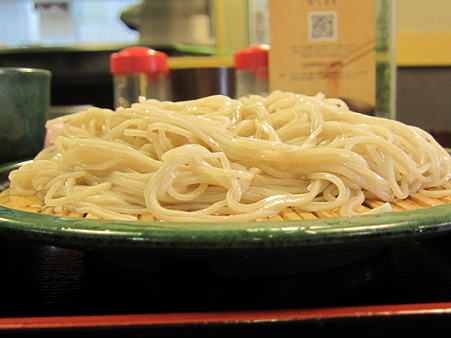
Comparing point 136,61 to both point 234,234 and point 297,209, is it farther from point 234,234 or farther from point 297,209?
point 234,234

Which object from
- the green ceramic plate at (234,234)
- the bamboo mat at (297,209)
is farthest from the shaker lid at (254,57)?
the green ceramic plate at (234,234)

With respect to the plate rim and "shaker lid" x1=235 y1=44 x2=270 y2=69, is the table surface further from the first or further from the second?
"shaker lid" x1=235 y1=44 x2=270 y2=69

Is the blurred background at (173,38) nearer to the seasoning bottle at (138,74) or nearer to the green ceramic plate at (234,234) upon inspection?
the seasoning bottle at (138,74)

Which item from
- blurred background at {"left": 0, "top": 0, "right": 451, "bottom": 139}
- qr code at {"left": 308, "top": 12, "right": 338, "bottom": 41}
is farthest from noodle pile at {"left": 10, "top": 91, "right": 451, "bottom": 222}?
blurred background at {"left": 0, "top": 0, "right": 451, "bottom": 139}

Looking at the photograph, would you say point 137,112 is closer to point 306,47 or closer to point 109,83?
point 306,47

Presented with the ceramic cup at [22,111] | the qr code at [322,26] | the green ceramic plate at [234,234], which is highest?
the qr code at [322,26]

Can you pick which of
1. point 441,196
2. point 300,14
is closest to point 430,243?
point 441,196

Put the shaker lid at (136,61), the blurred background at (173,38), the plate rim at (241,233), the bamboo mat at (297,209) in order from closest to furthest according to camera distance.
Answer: the plate rim at (241,233) → the bamboo mat at (297,209) → the shaker lid at (136,61) → the blurred background at (173,38)

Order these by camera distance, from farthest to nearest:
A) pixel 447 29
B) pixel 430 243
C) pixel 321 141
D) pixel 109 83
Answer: pixel 109 83 < pixel 447 29 < pixel 321 141 < pixel 430 243
